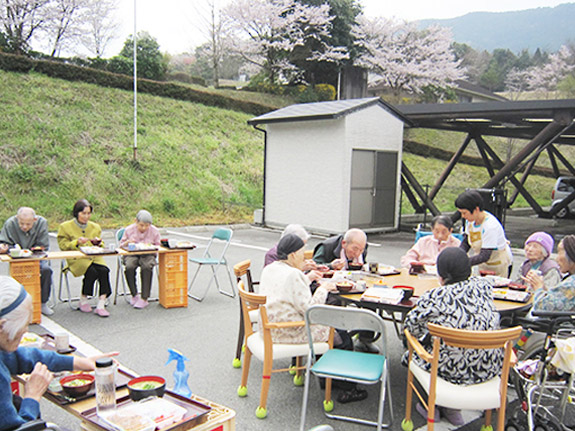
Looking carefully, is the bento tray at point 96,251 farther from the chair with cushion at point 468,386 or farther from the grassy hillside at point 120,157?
the grassy hillside at point 120,157

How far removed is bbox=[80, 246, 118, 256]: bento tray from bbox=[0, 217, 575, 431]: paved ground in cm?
79

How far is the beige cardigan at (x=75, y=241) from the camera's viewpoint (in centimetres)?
593

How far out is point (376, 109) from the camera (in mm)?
12836

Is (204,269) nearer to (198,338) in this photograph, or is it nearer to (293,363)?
(198,338)

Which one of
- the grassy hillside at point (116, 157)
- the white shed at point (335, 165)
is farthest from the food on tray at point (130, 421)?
the grassy hillside at point (116, 157)

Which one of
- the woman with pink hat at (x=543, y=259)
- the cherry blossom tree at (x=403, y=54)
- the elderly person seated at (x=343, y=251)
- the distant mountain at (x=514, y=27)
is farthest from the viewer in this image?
the distant mountain at (x=514, y=27)

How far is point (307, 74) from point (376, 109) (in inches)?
748

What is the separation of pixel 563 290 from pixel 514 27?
554 feet

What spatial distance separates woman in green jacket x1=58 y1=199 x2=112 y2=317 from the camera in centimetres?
592

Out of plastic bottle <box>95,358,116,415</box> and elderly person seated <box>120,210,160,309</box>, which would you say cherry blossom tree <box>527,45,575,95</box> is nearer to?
elderly person seated <box>120,210,160,309</box>

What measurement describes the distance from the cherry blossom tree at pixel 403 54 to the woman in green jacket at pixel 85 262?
27421 mm

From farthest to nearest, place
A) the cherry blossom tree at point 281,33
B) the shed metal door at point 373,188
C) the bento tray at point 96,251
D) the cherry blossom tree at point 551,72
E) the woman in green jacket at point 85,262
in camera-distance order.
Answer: the cherry blossom tree at point 551,72
the cherry blossom tree at point 281,33
the shed metal door at point 373,188
the woman in green jacket at point 85,262
the bento tray at point 96,251

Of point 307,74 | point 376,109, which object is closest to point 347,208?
point 376,109

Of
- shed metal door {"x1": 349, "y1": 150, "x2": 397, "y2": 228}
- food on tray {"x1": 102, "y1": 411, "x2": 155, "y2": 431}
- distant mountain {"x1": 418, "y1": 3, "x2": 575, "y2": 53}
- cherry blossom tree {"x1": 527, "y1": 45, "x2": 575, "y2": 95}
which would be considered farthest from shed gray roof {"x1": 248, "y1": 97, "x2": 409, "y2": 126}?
distant mountain {"x1": 418, "y1": 3, "x2": 575, "y2": 53}
